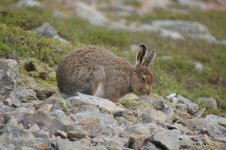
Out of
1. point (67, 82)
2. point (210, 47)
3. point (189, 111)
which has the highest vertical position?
point (67, 82)

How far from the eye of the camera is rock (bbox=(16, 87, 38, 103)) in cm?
1035

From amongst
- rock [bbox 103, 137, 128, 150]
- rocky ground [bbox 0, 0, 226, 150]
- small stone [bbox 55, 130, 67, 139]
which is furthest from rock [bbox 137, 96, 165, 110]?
small stone [bbox 55, 130, 67, 139]

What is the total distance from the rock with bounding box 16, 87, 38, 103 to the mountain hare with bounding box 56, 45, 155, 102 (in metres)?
0.64

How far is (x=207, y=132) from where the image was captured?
34.0 feet

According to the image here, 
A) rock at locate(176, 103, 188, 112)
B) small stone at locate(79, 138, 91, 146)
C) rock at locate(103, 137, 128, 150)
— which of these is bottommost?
rock at locate(176, 103, 188, 112)

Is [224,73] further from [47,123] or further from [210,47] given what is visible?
[47,123]

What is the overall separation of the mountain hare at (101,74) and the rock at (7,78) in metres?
1.04

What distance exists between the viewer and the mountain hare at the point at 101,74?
35.9 feet

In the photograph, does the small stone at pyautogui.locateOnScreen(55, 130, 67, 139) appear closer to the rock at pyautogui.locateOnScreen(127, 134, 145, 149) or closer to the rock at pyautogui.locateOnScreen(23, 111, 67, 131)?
the rock at pyautogui.locateOnScreen(23, 111, 67, 131)

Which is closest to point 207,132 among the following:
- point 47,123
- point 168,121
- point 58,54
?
point 168,121

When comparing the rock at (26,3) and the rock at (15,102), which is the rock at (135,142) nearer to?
the rock at (15,102)

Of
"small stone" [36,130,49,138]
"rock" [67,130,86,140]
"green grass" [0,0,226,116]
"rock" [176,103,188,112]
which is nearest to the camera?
"small stone" [36,130,49,138]

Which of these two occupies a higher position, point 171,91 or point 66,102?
point 66,102

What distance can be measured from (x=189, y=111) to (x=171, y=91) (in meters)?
2.18
